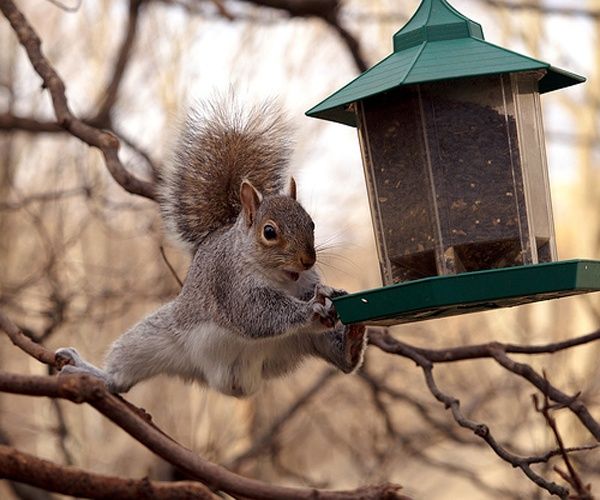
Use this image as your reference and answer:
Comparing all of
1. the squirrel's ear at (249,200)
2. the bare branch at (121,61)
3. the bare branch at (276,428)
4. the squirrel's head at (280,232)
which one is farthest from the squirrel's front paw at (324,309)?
the bare branch at (121,61)

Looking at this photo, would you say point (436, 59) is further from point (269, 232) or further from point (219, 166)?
point (219, 166)

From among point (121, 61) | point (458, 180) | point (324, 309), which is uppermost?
point (121, 61)

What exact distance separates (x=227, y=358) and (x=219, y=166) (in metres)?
0.62

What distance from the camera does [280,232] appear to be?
2.45m

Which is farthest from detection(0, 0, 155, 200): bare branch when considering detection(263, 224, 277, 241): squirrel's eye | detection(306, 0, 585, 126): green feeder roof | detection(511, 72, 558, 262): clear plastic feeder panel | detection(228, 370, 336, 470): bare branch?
detection(228, 370, 336, 470): bare branch

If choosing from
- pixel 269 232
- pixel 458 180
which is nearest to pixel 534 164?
pixel 458 180

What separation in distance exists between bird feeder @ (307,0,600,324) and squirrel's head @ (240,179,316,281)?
0.17 m

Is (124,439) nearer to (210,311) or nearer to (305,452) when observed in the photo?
(305,452)

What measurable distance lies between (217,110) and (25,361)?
6.66 meters

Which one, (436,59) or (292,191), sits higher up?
(436,59)

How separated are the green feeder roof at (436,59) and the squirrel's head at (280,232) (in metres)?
0.25

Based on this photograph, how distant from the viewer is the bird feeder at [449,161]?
2.19 m

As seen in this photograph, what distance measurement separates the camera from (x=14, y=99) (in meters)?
6.38

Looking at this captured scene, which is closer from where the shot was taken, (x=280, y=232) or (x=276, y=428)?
(x=280, y=232)
